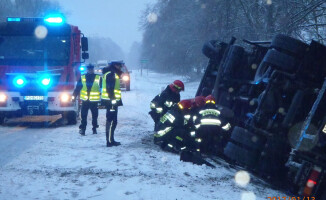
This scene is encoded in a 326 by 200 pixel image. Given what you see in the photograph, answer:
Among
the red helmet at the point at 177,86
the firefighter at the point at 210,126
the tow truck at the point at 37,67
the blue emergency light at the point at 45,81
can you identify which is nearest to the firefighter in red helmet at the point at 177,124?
the firefighter at the point at 210,126

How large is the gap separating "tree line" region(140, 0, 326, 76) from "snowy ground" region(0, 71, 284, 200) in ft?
19.0

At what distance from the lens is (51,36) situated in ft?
31.8

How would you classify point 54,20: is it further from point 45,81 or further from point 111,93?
point 111,93

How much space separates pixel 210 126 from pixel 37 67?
5662 mm

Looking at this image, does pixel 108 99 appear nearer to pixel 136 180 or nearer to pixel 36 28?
pixel 136 180

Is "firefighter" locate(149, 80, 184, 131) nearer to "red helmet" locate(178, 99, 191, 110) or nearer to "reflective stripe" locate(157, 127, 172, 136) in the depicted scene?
"reflective stripe" locate(157, 127, 172, 136)

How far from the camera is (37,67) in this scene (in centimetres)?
945

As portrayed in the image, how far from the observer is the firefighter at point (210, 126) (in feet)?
19.8

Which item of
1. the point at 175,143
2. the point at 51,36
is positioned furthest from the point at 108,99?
the point at 51,36

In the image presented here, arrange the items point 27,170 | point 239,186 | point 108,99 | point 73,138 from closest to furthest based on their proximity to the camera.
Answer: point 239,186 → point 27,170 → point 108,99 → point 73,138

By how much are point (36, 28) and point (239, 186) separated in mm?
7457

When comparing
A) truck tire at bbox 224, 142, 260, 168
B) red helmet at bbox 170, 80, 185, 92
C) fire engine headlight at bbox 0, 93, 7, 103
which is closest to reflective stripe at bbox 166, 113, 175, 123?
red helmet at bbox 170, 80, 185, 92

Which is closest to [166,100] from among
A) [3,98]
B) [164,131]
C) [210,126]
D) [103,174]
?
[164,131]

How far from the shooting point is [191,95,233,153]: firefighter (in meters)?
6.03
